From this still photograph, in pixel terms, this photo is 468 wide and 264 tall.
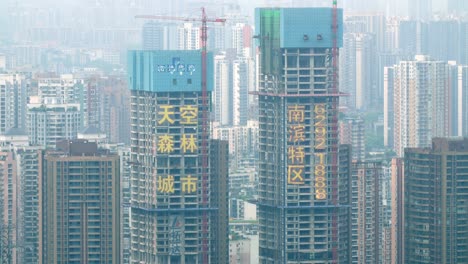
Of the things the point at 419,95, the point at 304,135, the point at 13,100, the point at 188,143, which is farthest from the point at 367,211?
the point at 419,95

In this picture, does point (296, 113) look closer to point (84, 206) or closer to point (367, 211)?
point (84, 206)

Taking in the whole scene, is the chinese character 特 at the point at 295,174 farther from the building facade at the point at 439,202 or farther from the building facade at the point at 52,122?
the building facade at the point at 52,122

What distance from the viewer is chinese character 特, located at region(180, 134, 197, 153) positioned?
21016 mm

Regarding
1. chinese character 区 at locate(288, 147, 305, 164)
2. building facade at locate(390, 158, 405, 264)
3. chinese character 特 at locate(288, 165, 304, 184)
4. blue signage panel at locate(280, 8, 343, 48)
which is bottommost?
building facade at locate(390, 158, 405, 264)

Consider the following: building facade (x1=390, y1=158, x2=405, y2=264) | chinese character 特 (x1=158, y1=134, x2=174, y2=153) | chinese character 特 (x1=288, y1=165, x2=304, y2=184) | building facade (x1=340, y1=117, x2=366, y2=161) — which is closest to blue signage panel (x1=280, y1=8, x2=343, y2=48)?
chinese character 特 (x1=288, y1=165, x2=304, y2=184)

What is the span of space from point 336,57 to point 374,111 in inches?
502

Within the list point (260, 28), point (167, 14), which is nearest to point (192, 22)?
point (167, 14)

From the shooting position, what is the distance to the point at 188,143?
69.1ft

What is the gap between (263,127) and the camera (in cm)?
2155

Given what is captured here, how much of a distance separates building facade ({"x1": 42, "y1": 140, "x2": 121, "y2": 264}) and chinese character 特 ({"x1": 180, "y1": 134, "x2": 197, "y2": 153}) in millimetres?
1043

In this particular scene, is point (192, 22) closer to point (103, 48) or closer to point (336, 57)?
point (103, 48)

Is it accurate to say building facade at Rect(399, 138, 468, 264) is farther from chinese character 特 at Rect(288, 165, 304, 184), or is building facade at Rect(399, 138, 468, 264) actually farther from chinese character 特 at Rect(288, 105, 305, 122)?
chinese character 特 at Rect(288, 105, 305, 122)

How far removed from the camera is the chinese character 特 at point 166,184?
827 inches

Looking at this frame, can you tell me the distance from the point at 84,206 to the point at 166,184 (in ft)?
3.77
